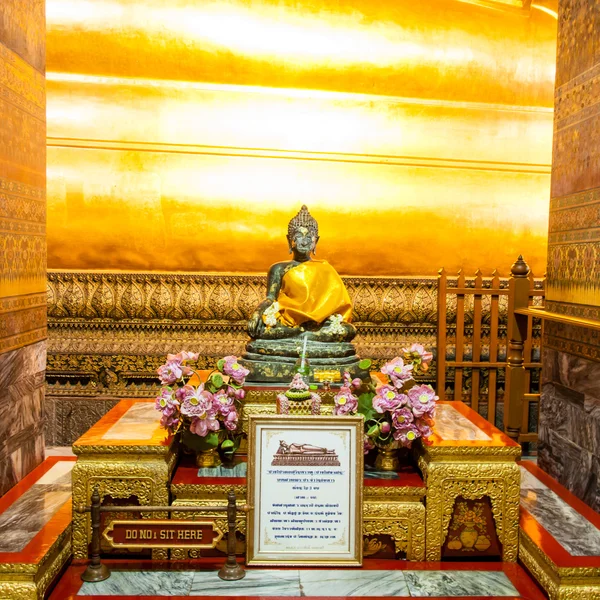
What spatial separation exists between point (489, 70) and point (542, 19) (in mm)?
555

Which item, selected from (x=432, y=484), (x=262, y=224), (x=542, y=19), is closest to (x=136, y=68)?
(x=262, y=224)

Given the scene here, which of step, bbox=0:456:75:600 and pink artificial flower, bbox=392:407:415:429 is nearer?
step, bbox=0:456:75:600

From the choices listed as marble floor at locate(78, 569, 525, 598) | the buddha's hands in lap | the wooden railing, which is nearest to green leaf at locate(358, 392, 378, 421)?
marble floor at locate(78, 569, 525, 598)

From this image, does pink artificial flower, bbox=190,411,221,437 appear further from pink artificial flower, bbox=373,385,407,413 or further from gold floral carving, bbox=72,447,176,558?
pink artificial flower, bbox=373,385,407,413

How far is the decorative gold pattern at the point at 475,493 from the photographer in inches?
99.9

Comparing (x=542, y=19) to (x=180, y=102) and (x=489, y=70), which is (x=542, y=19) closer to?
(x=489, y=70)

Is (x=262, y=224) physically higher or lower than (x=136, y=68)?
lower

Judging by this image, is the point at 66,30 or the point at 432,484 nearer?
the point at 432,484

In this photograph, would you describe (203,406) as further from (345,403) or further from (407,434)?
(407,434)

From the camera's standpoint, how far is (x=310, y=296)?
3.36 meters

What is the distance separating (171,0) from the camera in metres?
4.70

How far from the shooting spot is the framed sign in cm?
239

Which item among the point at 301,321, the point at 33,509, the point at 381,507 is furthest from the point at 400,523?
the point at 33,509

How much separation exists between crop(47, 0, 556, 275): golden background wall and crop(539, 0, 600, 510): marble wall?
157cm
